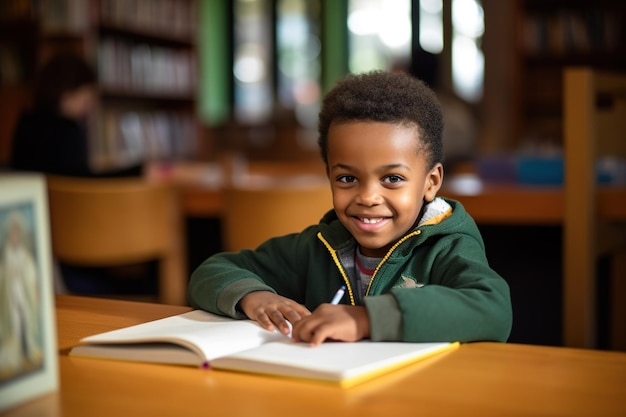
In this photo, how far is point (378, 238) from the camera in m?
0.94

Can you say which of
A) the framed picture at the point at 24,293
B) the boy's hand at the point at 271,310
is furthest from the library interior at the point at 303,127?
the framed picture at the point at 24,293

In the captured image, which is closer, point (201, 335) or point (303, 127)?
point (201, 335)

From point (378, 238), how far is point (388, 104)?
155 mm

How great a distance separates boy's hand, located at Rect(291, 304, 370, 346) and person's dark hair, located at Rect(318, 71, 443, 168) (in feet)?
0.87

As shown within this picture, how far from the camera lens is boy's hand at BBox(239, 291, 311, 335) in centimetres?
81

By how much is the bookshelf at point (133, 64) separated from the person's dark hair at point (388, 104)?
3.83 metres

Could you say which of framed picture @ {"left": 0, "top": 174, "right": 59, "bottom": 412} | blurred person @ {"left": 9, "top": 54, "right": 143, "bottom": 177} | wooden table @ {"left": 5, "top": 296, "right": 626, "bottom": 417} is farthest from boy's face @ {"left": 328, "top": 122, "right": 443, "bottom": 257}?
blurred person @ {"left": 9, "top": 54, "right": 143, "bottom": 177}

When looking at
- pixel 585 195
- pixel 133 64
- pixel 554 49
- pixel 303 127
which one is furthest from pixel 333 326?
pixel 303 127

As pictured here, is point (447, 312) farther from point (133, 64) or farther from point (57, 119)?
point (133, 64)

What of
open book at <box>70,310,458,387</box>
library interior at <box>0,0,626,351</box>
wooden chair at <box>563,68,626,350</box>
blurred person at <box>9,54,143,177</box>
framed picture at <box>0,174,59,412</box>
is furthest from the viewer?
blurred person at <box>9,54,143,177</box>

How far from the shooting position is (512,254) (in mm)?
2408

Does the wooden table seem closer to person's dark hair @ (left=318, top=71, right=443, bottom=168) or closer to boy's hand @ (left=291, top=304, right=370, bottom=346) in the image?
boy's hand @ (left=291, top=304, right=370, bottom=346)

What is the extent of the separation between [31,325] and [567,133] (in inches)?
59.1

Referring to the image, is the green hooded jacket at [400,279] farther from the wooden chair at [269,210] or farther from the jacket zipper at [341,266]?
the wooden chair at [269,210]
